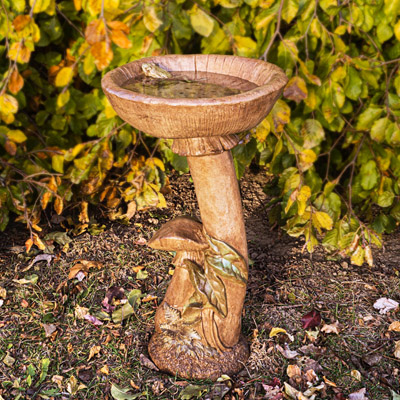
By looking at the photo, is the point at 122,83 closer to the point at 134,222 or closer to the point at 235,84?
the point at 235,84

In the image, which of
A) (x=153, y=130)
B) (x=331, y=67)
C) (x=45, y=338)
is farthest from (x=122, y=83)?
(x=45, y=338)

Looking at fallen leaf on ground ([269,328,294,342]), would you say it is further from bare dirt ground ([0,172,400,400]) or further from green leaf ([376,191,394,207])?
green leaf ([376,191,394,207])

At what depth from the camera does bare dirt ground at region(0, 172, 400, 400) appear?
189cm

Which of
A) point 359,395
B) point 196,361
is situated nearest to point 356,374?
point 359,395

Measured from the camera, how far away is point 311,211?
7.41ft

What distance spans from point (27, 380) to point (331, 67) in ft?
5.82

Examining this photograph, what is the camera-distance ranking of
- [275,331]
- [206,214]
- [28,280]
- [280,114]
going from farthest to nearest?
[28,280], [275,331], [280,114], [206,214]

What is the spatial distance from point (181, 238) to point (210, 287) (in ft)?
0.70

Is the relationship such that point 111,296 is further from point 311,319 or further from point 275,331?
point 311,319

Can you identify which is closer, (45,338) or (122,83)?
(122,83)

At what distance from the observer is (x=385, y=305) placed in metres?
2.30

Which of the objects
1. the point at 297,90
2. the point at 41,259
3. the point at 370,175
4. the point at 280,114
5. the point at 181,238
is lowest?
the point at 41,259

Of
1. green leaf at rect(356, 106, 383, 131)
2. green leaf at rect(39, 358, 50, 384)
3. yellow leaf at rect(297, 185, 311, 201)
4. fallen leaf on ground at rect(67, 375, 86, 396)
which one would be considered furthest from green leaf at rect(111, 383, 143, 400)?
green leaf at rect(356, 106, 383, 131)

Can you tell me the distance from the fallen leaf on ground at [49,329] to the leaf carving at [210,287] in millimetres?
752
